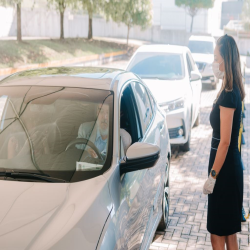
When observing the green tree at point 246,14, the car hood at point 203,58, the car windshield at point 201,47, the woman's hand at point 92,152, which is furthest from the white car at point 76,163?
the green tree at point 246,14

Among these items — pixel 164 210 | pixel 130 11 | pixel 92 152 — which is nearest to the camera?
pixel 92 152

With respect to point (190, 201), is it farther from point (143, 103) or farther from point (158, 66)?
point (158, 66)

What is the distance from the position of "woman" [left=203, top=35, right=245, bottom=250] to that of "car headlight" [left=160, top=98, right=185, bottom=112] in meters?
4.11

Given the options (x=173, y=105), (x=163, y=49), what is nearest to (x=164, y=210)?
(x=173, y=105)

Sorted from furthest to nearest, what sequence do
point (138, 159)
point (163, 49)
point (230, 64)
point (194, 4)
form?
1. point (194, 4)
2. point (163, 49)
3. point (230, 64)
4. point (138, 159)

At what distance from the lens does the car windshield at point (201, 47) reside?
20656 mm

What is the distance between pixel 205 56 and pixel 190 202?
14.0 m

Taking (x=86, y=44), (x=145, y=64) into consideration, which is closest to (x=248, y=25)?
(x=86, y=44)

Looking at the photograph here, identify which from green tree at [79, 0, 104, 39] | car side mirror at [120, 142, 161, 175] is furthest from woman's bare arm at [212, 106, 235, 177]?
green tree at [79, 0, 104, 39]

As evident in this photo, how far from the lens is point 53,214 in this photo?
2.58 metres

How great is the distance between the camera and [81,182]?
2.93 metres

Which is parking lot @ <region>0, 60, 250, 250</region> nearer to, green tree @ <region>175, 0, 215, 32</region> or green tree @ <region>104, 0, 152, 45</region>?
green tree @ <region>104, 0, 152, 45</region>

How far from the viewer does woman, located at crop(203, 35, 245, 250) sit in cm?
359

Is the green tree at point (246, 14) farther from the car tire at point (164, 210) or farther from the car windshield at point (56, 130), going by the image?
the car windshield at point (56, 130)
